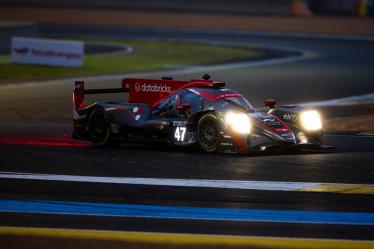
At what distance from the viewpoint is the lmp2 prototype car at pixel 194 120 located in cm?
1410

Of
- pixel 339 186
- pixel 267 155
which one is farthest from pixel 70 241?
pixel 267 155

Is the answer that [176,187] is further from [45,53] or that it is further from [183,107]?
[45,53]

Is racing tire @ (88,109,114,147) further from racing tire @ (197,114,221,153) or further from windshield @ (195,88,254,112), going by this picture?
racing tire @ (197,114,221,153)

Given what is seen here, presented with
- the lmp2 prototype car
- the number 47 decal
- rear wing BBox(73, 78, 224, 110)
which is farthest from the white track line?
rear wing BBox(73, 78, 224, 110)

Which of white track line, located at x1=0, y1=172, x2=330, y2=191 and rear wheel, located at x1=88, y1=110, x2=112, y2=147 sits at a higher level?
rear wheel, located at x1=88, y1=110, x2=112, y2=147

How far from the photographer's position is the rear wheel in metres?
15.5

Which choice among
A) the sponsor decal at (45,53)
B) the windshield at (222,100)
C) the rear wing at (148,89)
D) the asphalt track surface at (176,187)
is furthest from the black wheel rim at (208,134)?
the sponsor decal at (45,53)

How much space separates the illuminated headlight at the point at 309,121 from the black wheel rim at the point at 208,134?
148 centimetres

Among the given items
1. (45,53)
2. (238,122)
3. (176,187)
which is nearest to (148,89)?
(238,122)

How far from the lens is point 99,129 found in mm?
15664

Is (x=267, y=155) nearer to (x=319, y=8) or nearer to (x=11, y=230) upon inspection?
(x=11, y=230)

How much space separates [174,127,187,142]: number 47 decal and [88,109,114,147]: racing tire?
1.38m

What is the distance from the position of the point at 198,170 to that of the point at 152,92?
3.38 meters

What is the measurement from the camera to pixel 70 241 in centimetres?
745
